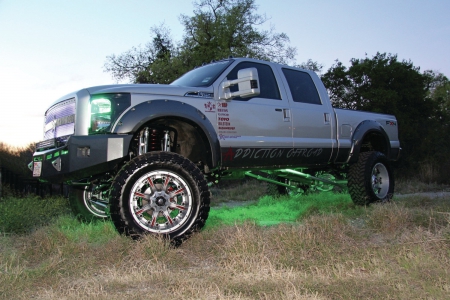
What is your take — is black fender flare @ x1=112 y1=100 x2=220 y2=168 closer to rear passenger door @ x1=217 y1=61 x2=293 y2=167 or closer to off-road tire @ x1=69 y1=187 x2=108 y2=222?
rear passenger door @ x1=217 y1=61 x2=293 y2=167

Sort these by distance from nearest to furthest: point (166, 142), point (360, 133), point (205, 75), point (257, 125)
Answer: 1. point (166, 142)
2. point (257, 125)
3. point (205, 75)
4. point (360, 133)

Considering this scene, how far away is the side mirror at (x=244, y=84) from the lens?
535 cm

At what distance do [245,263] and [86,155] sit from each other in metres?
1.98

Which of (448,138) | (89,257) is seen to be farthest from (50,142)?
(448,138)

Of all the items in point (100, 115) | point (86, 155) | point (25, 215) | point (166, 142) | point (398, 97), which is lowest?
point (25, 215)

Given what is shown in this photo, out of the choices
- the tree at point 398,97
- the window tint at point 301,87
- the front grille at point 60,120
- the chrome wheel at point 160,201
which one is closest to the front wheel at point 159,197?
the chrome wheel at point 160,201

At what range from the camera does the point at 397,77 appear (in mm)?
27594

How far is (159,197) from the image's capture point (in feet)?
16.1

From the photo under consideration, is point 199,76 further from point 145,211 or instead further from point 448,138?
point 448,138

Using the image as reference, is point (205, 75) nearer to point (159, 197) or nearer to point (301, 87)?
point (301, 87)

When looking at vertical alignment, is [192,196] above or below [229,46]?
below

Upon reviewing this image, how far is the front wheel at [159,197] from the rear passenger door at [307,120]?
2.08 meters

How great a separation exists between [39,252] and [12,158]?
395 inches

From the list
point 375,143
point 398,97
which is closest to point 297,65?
point 398,97
